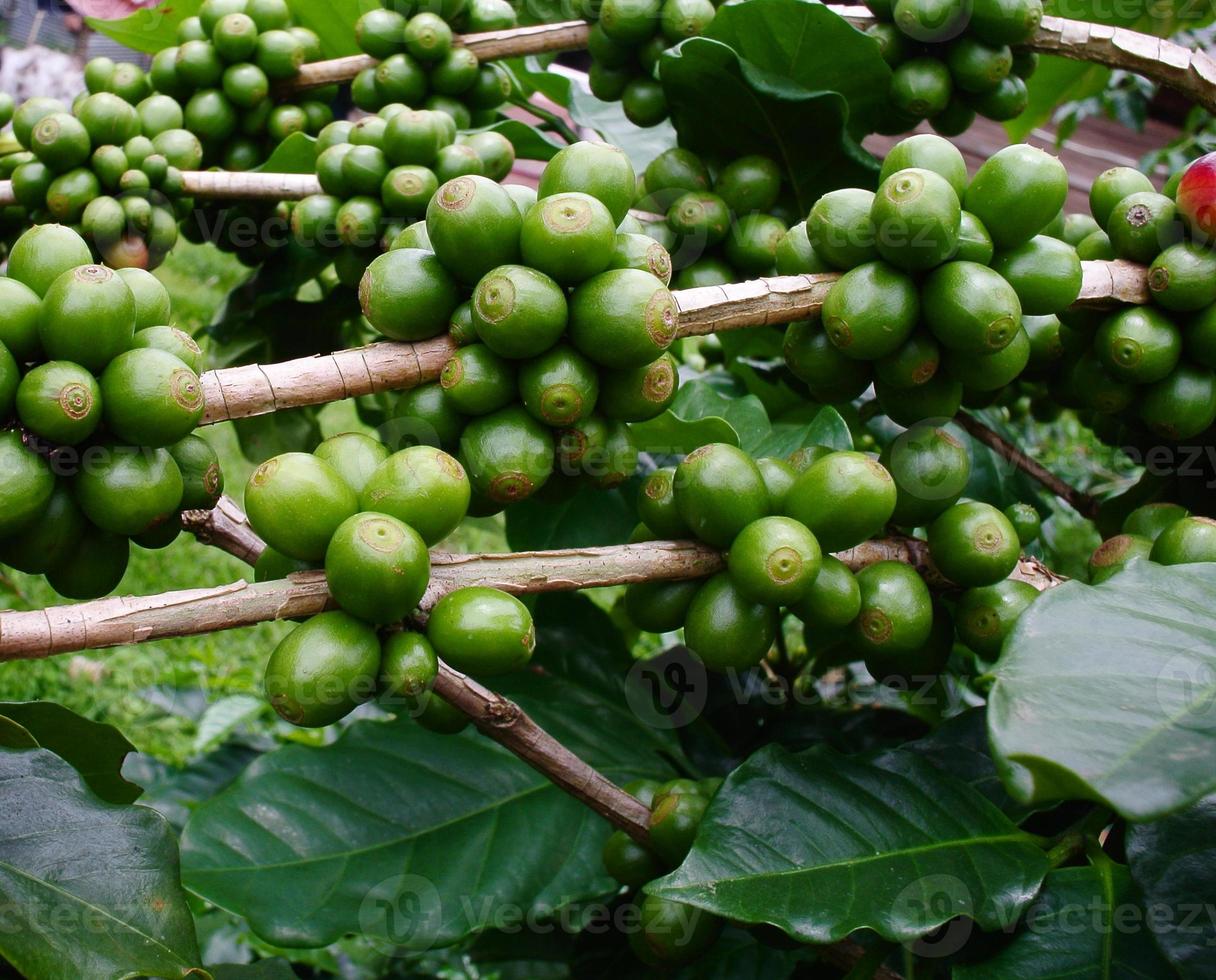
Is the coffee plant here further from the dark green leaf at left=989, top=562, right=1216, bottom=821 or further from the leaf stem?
the leaf stem

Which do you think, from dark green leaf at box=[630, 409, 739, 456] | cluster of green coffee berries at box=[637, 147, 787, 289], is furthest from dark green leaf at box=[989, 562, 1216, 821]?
cluster of green coffee berries at box=[637, 147, 787, 289]

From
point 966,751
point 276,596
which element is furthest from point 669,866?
point 276,596

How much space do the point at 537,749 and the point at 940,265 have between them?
64 centimetres

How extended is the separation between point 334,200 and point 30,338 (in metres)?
0.70

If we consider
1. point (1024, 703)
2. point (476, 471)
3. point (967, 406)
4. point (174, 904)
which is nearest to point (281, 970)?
point (174, 904)

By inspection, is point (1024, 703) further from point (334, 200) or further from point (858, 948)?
point (334, 200)

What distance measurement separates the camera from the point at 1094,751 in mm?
796

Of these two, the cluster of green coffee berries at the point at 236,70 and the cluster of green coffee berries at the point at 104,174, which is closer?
the cluster of green coffee berries at the point at 104,174

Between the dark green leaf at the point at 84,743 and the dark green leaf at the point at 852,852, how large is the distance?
2.19 ft

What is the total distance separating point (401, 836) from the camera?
5.11ft

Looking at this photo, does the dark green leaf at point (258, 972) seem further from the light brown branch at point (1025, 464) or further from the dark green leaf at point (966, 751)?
the light brown branch at point (1025, 464)

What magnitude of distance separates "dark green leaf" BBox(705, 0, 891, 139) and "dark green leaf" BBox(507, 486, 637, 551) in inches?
26.2

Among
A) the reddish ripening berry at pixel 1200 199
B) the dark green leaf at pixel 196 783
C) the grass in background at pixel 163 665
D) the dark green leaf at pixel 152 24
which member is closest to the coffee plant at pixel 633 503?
the reddish ripening berry at pixel 1200 199

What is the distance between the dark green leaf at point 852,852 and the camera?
110 cm
